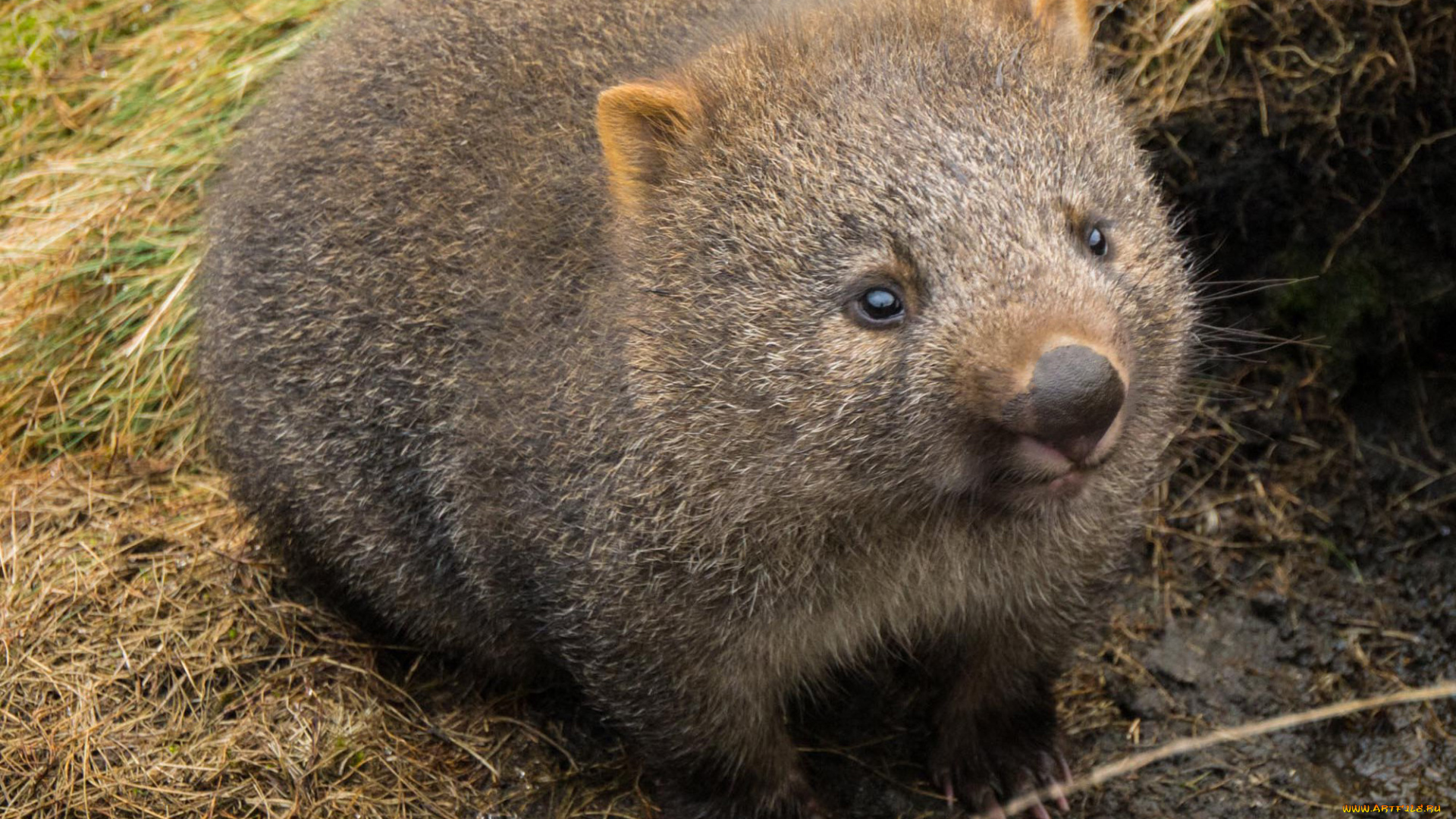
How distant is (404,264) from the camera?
4754 mm

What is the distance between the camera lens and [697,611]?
4172 mm

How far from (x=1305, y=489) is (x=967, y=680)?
6.80 feet

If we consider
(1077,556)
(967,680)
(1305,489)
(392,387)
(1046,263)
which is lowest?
(1305,489)

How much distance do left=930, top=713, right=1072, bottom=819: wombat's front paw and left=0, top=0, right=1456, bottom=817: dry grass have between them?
41cm

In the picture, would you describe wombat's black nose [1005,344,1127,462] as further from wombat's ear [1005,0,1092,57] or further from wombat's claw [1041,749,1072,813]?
wombat's claw [1041,749,1072,813]

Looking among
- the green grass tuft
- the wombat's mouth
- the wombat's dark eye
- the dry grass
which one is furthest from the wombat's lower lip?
the green grass tuft

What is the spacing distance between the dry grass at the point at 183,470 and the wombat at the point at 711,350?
38cm

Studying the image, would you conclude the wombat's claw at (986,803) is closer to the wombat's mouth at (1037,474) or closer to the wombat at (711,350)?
the wombat at (711,350)

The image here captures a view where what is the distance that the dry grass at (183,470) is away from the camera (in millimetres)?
4922

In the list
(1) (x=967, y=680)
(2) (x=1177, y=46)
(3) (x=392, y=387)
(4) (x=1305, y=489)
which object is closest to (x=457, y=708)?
(3) (x=392, y=387)

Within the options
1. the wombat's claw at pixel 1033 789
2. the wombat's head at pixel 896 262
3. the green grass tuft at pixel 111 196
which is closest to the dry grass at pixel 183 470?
the green grass tuft at pixel 111 196

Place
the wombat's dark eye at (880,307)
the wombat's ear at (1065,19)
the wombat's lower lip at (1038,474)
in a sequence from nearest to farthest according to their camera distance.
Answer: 1. the wombat's lower lip at (1038,474)
2. the wombat's dark eye at (880,307)
3. the wombat's ear at (1065,19)

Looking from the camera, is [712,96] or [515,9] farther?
[515,9]

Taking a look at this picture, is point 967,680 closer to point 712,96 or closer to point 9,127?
point 712,96
